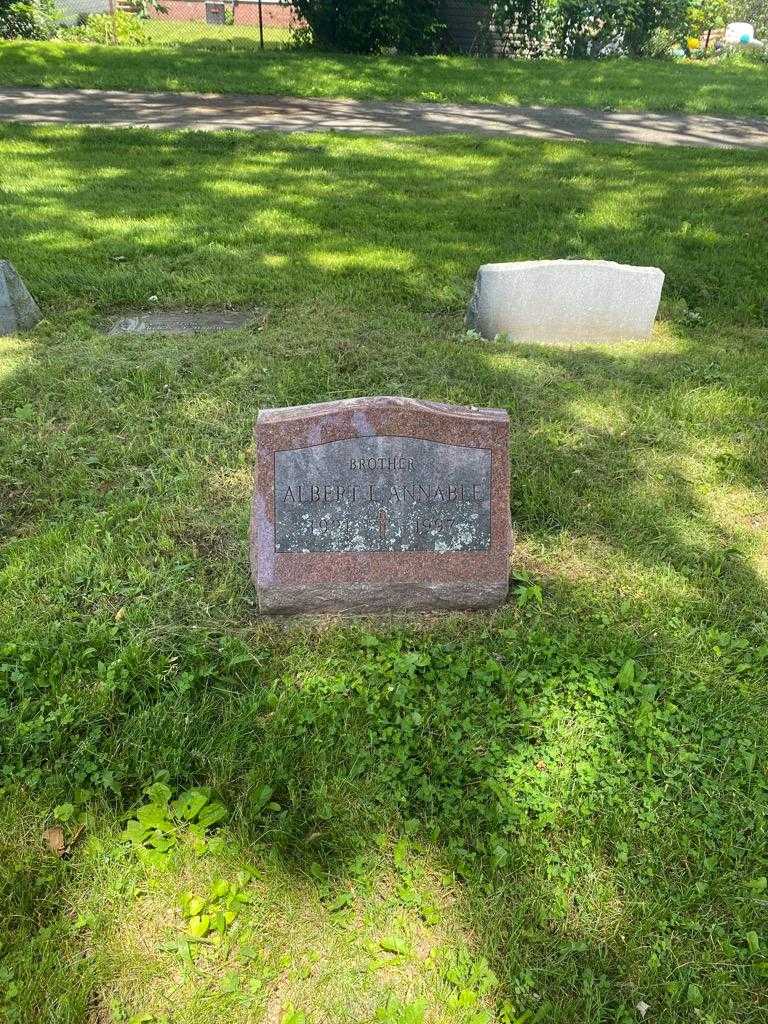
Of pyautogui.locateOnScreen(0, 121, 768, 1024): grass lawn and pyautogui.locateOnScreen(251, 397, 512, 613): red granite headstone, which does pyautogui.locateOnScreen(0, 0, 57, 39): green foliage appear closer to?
pyautogui.locateOnScreen(0, 121, 768, 1024): grass lawn

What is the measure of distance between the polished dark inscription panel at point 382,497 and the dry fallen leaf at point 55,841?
1.27m

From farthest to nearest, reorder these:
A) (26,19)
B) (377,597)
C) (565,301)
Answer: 1. (26,19)
2. (565,301)
3. (377,597)

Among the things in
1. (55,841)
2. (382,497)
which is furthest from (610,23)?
(55,841)

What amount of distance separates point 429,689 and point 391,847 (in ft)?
2.13

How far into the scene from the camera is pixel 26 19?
1502 centimetres

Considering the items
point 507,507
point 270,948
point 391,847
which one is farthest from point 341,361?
point 270,948

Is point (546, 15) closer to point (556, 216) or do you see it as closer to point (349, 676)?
point (556, 216)

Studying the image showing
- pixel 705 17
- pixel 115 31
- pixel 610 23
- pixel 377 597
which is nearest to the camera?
pixel 377 597

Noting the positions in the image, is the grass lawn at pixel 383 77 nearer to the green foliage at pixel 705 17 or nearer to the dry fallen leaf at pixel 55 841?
the green foliage at pixel 705 17

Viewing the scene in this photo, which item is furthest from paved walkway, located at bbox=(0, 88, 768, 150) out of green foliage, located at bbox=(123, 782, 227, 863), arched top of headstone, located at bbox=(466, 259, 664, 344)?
green foliage, located at bbox=(123, 782, 227, 863)

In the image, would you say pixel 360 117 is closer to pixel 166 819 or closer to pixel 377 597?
pixel 377 597

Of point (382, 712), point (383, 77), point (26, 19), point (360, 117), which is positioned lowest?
point (382, 712)

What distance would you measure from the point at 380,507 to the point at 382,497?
44mm

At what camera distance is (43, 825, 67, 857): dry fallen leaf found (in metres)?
2.31
